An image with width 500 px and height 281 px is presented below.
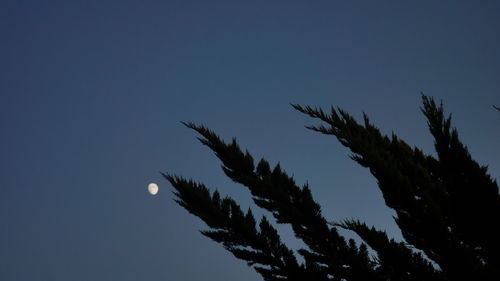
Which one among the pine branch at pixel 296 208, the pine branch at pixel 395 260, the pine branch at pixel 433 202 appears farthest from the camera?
the pine branch at pixel 296 208

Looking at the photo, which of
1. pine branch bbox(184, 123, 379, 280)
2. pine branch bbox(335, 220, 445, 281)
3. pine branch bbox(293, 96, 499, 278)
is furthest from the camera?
pine branch bbox(184, 123, 379, 280)

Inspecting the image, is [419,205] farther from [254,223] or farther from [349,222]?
[254,223]

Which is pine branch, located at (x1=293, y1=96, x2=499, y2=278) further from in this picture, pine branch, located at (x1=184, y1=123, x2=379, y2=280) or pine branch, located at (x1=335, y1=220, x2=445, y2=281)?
pine branch, located at (x1=184, y1=123, x2=379, y2=280)

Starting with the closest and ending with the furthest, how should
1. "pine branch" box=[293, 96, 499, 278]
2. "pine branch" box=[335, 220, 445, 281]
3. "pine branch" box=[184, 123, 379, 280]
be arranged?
"pine branch" box=[293, 96, 499, 278] → "pine branch" box=[335, 220, 445, 281] → "pine branch" box=[184, 123, 379, 280]

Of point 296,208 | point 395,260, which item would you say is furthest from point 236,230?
point 395,260

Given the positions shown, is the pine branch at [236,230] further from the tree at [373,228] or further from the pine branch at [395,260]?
the pine branch at [395,260]

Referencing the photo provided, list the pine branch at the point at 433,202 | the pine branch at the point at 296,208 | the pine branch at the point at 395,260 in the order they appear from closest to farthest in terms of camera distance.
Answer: the pine branch at the point at 433,202 < the pine branch at the point at 395,260 < the pine branch at the point at 296,208

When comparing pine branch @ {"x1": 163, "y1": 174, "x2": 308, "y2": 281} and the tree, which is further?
pine branch @ {"x1": 163, "y1": 174, "x2": 308, "y2": 281}

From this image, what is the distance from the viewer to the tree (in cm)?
248

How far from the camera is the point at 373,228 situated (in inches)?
113

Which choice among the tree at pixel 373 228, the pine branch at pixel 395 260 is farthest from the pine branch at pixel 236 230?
the pine branch at pixel 395 260

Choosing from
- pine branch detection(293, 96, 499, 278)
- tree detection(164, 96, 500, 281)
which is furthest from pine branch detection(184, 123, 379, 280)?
pine branch detection(293, 96, 499, 278)

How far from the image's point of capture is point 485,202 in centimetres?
253

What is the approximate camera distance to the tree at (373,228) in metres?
2.48
